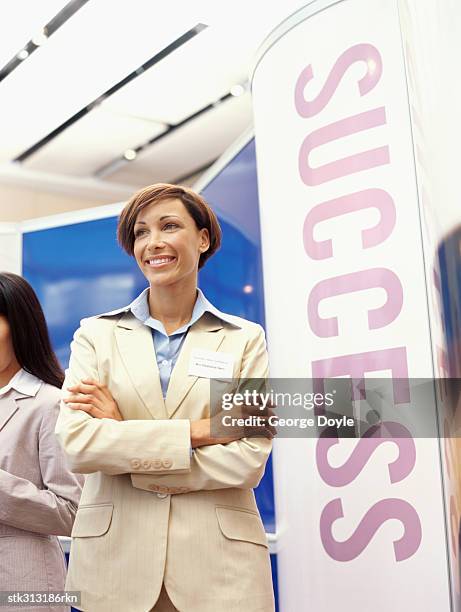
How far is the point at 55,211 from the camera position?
Answer: 7.38 meters

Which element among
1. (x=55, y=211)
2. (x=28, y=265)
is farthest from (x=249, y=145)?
(x=55, y=211)

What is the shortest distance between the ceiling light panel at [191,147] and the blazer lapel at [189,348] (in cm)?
443

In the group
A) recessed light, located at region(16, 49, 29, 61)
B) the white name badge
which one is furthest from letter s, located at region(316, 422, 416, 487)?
recessed light, located at region(16, 49, 29, 61)

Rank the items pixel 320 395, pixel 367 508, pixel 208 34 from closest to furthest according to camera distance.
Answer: pixel 320 395
pixel 367 508
pixel 208 34

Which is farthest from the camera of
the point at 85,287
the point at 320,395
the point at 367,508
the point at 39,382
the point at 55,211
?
the point at 55,211

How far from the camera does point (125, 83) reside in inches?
215

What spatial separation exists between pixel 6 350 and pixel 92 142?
4.90 meters

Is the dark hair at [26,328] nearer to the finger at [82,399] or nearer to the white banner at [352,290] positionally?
the finger at [82,399]

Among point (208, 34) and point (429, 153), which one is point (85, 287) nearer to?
point (208, 34)

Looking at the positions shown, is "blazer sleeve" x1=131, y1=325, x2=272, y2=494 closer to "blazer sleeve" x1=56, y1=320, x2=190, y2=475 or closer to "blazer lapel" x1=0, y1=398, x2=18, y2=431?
"blazer sleeve" x1=56, y1=320, x2=190, y2=475

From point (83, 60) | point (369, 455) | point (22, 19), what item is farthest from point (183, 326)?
point (83, 60)

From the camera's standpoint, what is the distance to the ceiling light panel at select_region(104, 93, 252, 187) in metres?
6.09

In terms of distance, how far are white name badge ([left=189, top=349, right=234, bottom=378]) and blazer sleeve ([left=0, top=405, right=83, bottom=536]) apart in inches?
21.9

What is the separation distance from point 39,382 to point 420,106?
1.76 metres
